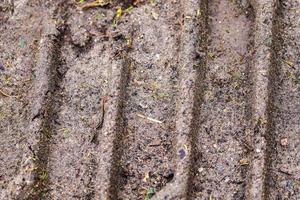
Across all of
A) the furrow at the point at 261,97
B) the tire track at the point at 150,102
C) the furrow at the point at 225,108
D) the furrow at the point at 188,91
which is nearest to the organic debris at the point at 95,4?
the tire track at the point at 150,102

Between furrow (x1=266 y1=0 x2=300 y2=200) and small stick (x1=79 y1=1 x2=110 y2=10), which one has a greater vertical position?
small stick (x1=79 y1=1 x2=110 y2=10)

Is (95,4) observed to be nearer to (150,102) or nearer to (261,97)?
(150,102)

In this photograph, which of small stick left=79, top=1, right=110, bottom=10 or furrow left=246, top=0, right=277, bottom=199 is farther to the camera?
small stick left=79, top=1, right=110, bottom=10

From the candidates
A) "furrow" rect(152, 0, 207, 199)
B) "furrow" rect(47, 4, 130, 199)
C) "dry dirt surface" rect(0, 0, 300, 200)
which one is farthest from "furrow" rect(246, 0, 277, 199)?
"furrow" rect(47, 4, 130, 199)

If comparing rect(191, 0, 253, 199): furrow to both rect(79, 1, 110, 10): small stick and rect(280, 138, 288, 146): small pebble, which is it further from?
rect(79, 1, 110, 10): small stick

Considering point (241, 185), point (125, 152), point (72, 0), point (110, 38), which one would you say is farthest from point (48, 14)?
point (241, 185)

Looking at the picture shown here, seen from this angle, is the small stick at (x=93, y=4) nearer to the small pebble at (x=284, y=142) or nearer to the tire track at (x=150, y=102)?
the tire track at (x=150, y=102)
